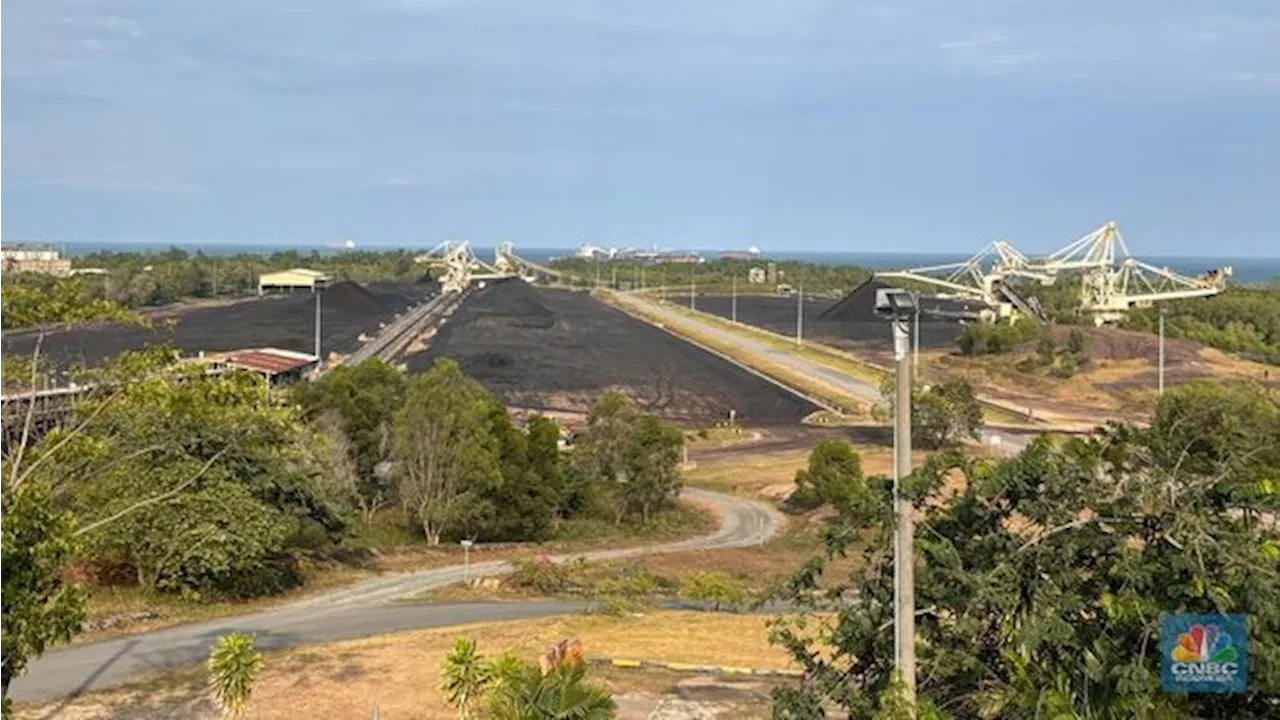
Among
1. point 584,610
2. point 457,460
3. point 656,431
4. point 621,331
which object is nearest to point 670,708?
point 584,610

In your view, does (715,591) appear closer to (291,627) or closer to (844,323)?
(291,627)

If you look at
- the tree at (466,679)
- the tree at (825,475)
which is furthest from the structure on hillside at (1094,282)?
the tree at (466,679)

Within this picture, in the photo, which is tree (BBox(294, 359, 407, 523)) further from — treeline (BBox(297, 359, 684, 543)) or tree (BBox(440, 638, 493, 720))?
tree (BBox(440, 638, 493, 720))

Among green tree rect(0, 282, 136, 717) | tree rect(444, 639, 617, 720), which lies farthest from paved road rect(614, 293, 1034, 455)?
green tree rect(0, 282, 136, 717)

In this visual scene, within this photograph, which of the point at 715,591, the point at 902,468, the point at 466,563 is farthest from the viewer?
the point at 466,563

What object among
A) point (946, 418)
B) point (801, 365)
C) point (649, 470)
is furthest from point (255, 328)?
point (649, 470)

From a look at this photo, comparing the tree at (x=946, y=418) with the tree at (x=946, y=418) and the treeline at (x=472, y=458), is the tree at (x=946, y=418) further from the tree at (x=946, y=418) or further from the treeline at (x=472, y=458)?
the treeline at (x=472, y=458)

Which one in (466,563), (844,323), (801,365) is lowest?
(466,563)
